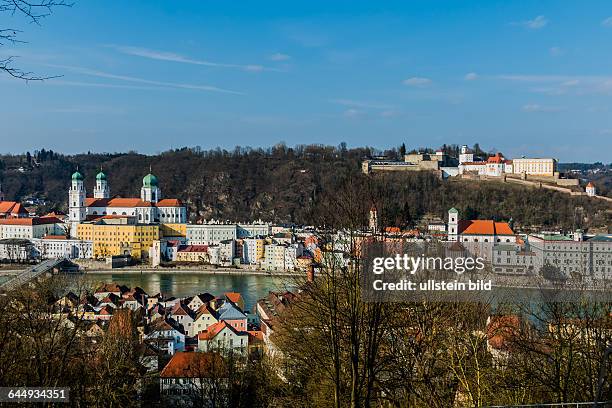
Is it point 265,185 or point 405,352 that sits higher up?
point 265,185

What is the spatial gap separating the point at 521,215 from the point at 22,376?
24.2 meters

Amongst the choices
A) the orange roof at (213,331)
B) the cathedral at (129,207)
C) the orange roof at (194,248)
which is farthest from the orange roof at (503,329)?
the cathedral at (129,207)

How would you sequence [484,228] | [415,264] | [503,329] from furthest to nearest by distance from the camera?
1. [484,228]
2. [503,329]
3. [415,264]

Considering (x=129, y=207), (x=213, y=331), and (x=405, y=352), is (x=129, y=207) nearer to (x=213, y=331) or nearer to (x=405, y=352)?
(x=213, y=331)

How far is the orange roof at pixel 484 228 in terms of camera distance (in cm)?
1958

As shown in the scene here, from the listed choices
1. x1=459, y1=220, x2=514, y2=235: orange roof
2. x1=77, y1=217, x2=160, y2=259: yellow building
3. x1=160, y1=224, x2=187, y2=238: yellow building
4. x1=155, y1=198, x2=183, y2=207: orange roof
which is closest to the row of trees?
x1=459, y1=220, x2=514, y2=235: orange roof

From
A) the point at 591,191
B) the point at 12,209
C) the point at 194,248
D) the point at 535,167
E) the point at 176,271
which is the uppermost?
the point at 535,167

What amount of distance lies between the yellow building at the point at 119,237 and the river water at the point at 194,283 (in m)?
2.45

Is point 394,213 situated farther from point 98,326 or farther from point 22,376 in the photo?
point 98,326

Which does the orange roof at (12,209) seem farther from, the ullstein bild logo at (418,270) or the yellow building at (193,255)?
the ullstein bild logo at (418,270)

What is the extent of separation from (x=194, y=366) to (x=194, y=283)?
40.7 feet

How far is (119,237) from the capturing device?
23938 millimetres

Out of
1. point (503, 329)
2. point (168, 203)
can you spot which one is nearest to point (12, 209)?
point (168, 203)

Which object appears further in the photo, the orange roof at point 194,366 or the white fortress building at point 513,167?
the white fortress building at point 513,167
